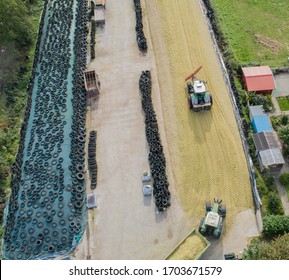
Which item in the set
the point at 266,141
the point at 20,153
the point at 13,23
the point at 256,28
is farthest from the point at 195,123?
the point at 13,23

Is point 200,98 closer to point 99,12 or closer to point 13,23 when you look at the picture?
point 99,12

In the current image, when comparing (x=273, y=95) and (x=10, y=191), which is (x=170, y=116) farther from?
(x=10, y=191)

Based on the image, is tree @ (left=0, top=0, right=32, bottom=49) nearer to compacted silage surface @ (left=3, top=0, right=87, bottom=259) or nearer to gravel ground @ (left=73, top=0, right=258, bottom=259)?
compacted silage surface @ (left=3, top=0, right=87, bottom=259)

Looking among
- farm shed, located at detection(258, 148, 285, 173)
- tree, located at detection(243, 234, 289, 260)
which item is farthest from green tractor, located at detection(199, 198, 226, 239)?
farm shed, located at detection(258, 148, 285, 173)

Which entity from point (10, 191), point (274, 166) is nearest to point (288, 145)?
point (274, 166)

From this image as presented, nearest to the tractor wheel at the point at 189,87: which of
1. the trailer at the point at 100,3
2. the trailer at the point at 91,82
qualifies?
the trailer at the point at 91,82

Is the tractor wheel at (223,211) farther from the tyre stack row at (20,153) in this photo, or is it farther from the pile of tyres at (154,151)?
the tyre stack row at (20,153)
